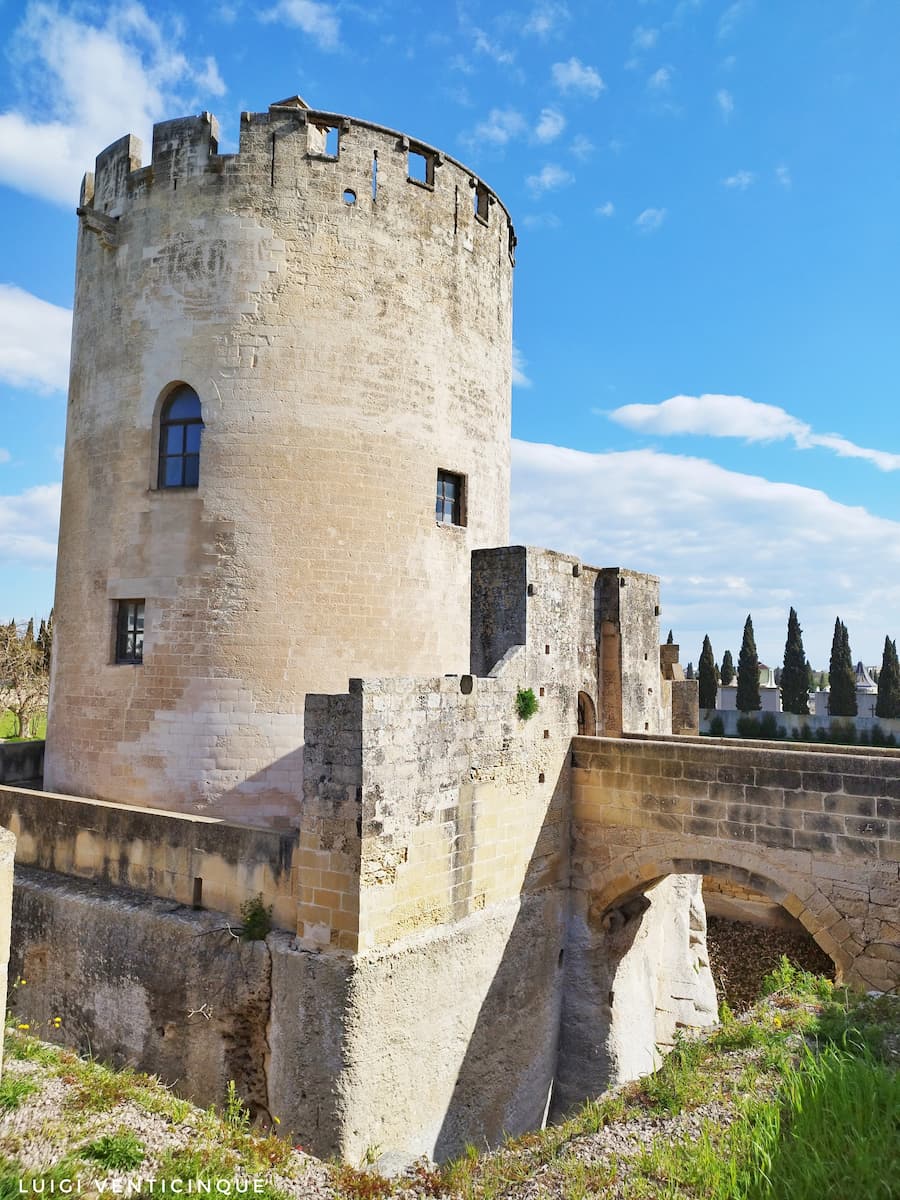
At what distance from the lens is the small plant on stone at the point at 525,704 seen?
9.43 meters

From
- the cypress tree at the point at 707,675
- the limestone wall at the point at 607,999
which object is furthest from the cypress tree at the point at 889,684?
the limestone wall at the point at 607,999

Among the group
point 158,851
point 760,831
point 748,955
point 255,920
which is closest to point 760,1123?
point 760,831

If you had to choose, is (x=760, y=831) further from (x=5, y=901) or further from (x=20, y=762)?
(x=20, y=762)

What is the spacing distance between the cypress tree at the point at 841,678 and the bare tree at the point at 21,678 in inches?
1545

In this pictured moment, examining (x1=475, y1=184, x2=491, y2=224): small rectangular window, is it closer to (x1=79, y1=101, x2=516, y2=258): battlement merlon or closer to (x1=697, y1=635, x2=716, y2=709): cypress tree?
(x1=79, y1=101, x2=516, y2=258): battlement merlon

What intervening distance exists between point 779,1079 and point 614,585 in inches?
292

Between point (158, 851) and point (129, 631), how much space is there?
323 cm

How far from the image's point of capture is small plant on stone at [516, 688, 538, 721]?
9.43 meters

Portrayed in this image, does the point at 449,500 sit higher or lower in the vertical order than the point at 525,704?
higher

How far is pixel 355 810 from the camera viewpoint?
284 inches

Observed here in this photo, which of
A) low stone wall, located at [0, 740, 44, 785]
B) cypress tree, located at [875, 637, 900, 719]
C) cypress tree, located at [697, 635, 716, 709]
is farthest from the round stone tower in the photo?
cypress tree, located at [697, 635, 716, 709]

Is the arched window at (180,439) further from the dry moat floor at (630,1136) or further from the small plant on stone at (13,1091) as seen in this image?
the small plant on stone at (13,1091)

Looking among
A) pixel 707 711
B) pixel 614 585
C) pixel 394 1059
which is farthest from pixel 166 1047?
pixel 707 711

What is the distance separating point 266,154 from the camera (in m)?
10.6
